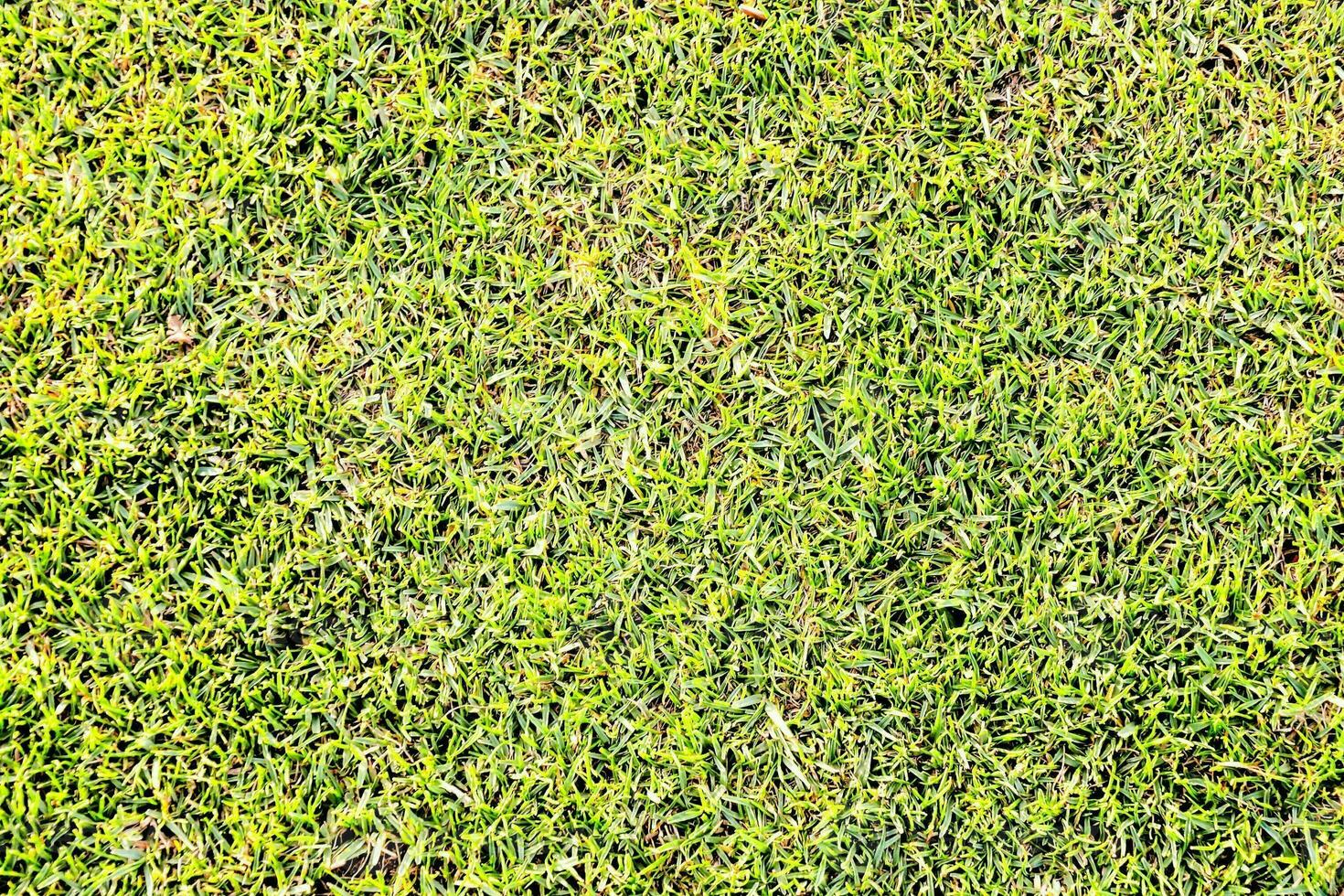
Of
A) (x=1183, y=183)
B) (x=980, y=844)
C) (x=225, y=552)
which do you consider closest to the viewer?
(x=980, y=844)

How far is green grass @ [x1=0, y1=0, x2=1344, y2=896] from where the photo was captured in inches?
97.1

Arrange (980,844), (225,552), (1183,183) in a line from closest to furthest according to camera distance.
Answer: (980,844)
(225,552)
(1183,183)

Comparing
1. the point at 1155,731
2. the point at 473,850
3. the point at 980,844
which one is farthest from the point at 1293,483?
the point at 473,850

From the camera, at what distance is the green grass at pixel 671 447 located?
2467 mm

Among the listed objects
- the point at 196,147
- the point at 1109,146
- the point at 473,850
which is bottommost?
the point at 473,850

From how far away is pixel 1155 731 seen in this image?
2496 mm

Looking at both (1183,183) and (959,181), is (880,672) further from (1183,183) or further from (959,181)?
(1183,183)

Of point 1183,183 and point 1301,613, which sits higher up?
point 1183,183

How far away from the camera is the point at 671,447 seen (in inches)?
106

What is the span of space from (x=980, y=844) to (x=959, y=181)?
5.53ft

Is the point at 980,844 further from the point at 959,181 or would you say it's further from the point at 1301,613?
the point at 959,181

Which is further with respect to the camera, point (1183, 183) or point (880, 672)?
point (1183, 183)

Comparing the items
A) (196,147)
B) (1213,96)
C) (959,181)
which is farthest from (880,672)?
(196,147)

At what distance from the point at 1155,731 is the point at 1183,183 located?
→ 56.7 inches
